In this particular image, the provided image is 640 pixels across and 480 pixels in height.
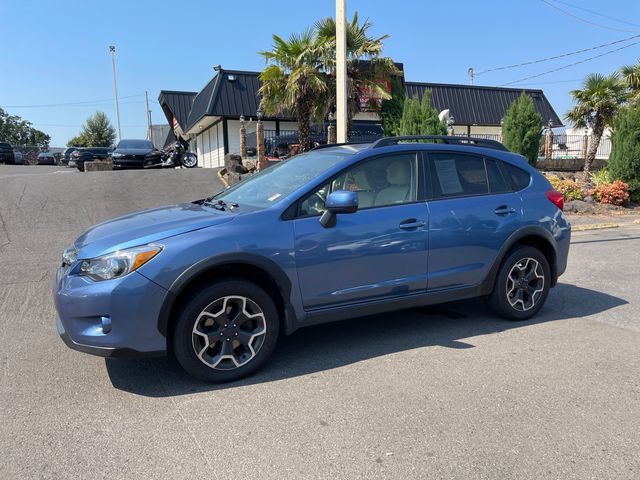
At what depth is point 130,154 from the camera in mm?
21047

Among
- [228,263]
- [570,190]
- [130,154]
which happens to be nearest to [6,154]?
[130,154]

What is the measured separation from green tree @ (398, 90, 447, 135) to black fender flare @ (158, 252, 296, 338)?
10.7 m

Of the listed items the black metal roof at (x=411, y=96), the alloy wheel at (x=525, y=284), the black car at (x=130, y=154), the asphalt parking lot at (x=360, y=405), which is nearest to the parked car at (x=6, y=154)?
the black metal roof at (x=411, y=96)

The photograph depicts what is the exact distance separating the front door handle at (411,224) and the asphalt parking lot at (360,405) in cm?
104

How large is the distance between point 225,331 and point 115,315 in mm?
754

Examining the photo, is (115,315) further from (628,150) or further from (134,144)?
(134,144)

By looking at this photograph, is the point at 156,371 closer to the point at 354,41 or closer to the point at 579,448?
the point at 579,448

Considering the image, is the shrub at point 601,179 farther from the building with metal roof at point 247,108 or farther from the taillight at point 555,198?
the taillight at point 555,198

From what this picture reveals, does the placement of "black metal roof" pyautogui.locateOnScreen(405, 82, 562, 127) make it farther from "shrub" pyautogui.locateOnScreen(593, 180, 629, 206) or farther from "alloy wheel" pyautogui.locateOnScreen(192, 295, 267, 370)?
"alloy wheel" pyautogui.locateOnScreen(192, 295, 267, 370)

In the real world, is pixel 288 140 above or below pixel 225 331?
above

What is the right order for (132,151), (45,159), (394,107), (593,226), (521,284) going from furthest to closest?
1. (45,159)
2. (132,151)
3. (394,107)
4. (593,226)
5. (521,284)

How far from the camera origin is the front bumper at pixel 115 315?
3357 mm

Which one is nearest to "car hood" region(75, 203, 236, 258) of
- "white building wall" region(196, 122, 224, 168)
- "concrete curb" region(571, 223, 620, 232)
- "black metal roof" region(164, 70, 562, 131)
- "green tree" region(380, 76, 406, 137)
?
"concrete curb" region(571, 223, 620, 232)

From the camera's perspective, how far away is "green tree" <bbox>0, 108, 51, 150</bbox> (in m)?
89.4
